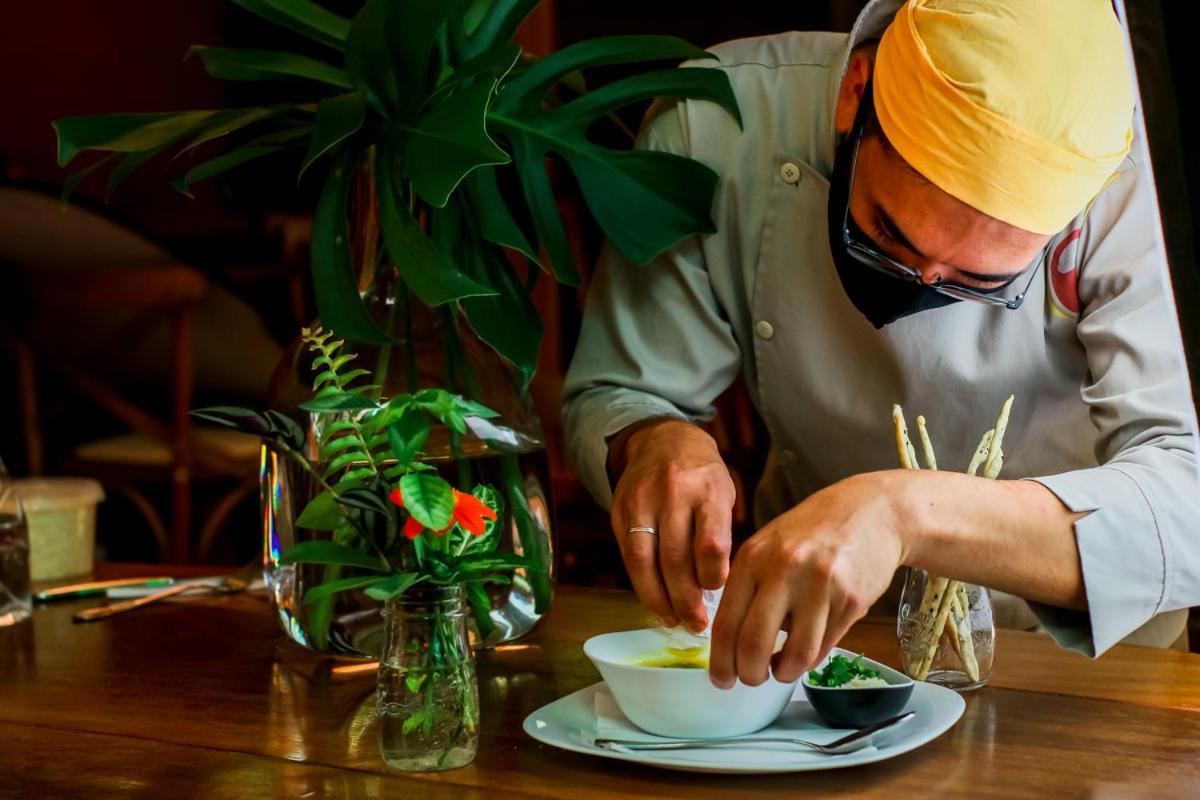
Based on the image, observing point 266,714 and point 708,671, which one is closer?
point 708,671

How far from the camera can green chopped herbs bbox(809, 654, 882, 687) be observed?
0.91 meters

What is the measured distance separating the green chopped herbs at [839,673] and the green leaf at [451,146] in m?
0.43

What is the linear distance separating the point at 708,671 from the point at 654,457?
28 cm

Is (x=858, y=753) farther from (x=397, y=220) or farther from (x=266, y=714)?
(x=397, y=220)

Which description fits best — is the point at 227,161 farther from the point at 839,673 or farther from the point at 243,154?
the point at 839,673

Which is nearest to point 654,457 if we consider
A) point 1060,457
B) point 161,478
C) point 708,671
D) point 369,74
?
point 708,671

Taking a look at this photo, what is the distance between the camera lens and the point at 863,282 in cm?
126

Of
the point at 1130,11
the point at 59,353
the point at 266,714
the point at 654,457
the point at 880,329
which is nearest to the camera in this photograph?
the point at 1130,11

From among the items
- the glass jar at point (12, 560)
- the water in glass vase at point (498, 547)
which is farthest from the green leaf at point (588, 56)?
the glass jar at point (12, 560)

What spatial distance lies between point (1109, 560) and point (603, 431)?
0.49 metres

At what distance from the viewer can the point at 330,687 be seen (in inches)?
41.7

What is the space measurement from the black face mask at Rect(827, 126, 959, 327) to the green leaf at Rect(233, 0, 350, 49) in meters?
0.46

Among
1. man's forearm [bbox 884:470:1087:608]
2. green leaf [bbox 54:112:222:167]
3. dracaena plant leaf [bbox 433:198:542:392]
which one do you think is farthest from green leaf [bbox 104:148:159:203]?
man's forearm [bbox 884:470:1087:608]

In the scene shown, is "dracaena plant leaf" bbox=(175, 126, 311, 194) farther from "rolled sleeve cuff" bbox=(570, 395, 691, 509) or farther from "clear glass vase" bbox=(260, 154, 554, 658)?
"rolled sleeve cuff" bbox=(570, 395, 691, 509)
